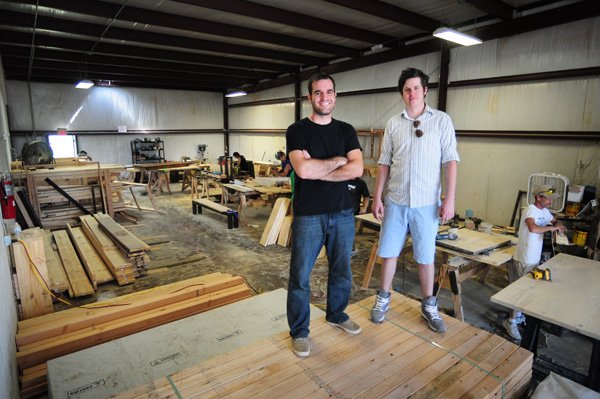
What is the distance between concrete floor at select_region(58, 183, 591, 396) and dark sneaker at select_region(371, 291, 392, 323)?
159 cm

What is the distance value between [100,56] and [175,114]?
560cm

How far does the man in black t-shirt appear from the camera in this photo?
2061 mm

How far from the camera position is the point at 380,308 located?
8.25 ft

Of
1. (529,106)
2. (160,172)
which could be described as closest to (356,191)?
(529,106)

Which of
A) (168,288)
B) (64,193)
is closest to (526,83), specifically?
(168,288)

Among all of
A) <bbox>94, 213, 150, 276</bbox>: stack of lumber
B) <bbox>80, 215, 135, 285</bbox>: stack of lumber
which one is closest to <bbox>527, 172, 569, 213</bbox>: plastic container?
<bbox>94, 213, 150, 276</bbox>: stack of lumber

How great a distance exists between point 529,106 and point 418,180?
15.7 ft

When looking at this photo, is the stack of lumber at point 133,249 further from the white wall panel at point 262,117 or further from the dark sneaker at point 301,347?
the white wall panel at point 262,117

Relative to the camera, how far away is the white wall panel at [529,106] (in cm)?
515

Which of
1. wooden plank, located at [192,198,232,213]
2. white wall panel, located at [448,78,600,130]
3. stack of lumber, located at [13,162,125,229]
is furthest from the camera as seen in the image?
wooden plank, located at [192,198,232,213]

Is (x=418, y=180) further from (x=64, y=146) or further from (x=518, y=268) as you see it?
(x=64, y=146)

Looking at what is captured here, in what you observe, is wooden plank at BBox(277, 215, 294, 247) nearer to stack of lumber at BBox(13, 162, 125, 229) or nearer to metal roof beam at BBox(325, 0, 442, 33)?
metal roof beam at BBox(325, 0, 442, 33)

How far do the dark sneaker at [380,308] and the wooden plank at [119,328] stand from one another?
1.83 meters

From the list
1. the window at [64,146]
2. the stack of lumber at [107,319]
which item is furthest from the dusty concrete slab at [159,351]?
the window at [64,146]
